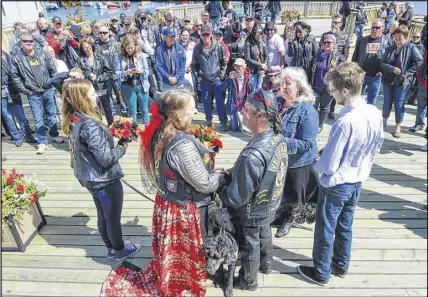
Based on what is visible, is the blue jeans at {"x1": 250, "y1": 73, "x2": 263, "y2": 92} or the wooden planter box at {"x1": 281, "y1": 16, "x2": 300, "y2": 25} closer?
the blue jeans at {"x1": 250, "y1": 73, "x2": 263, "y2": 92}

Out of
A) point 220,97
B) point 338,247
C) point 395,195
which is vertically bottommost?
point 395,195

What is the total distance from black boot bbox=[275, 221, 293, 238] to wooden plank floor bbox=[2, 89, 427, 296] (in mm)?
56

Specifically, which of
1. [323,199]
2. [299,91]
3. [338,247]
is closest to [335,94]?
[299,91]

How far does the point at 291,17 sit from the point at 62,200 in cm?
1420

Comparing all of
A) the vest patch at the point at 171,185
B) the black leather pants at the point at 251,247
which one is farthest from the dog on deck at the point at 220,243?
the vest patch at the point at 171,185

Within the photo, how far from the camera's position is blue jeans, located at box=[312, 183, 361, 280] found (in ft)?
8.11

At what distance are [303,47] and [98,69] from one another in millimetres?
3792

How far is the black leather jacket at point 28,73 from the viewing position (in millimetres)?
5039

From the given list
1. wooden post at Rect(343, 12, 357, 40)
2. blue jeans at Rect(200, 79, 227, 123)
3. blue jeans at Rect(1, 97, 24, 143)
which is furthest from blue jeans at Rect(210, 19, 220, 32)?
blue jeans at Rect(1, 97, 24, 143)

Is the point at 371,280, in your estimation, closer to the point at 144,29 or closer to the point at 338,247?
the point at 338,247

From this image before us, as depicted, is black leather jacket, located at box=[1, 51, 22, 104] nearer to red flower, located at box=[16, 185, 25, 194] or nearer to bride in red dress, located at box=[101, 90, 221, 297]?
red flower, located at box=[16, 185, 25, 194]

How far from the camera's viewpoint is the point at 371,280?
2869mm

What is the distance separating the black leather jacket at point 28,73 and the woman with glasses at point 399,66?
5.59 metres

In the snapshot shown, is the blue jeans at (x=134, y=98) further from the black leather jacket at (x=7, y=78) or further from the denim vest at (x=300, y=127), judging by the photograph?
the denim vest at (x=300, y=127)
